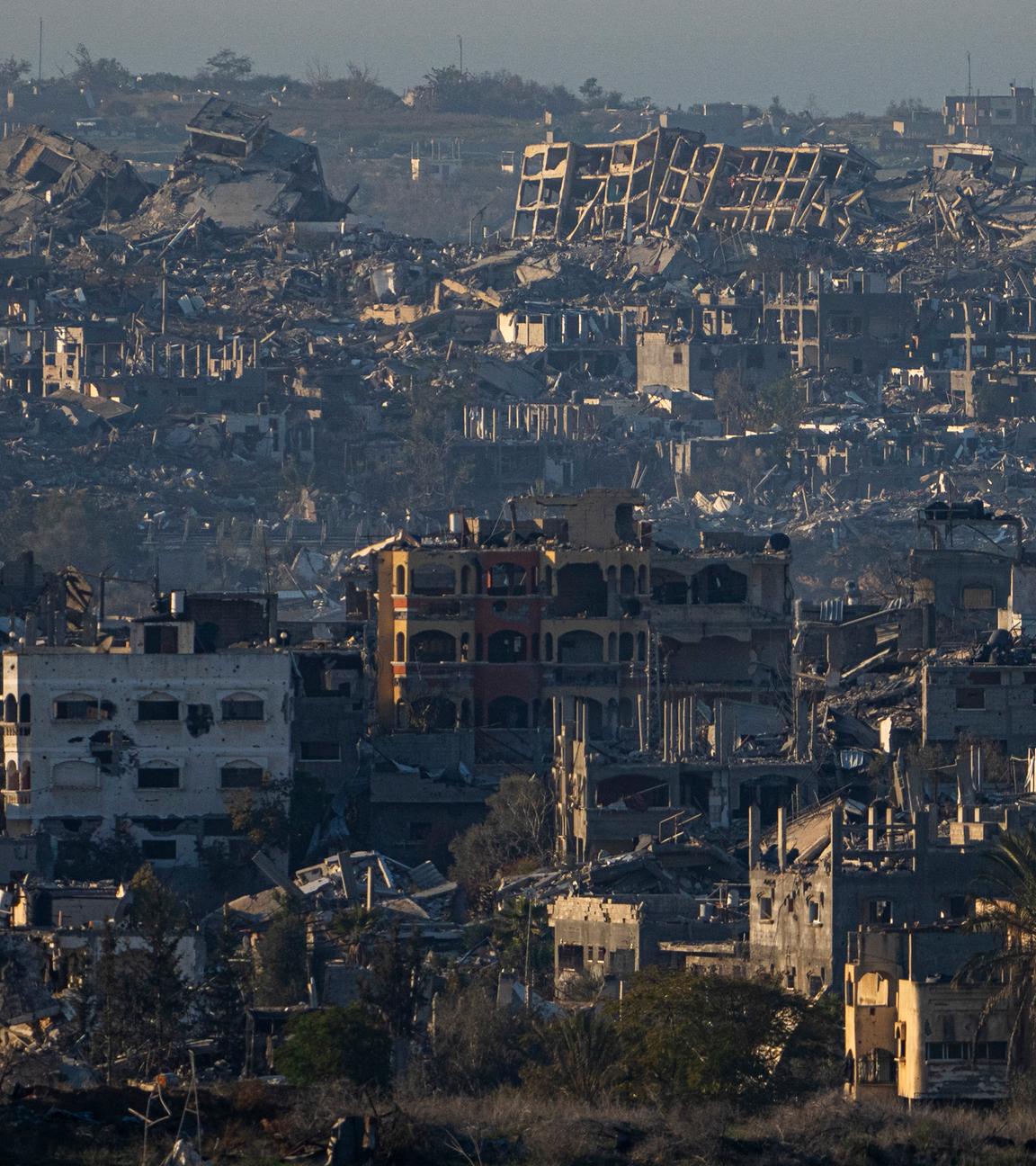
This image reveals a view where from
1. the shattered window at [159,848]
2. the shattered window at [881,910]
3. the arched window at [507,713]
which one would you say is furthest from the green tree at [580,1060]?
the arched window at [507,713]

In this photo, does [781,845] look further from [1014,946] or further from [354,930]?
[1014,946]

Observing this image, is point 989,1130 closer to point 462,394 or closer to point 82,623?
point 82,623

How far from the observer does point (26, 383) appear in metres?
124

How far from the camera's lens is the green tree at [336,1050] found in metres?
44.2

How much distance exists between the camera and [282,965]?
52.0 meters

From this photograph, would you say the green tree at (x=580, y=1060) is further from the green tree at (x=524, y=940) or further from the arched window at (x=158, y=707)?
the arched window at (x=158, y=707)

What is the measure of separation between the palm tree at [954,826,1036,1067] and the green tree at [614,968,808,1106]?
7.20 feet

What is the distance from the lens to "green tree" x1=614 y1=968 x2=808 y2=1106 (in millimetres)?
44031

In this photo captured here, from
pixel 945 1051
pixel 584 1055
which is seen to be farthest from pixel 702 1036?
pixel 945 1051

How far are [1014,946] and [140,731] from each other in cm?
2222

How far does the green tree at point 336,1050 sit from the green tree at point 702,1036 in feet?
8.40

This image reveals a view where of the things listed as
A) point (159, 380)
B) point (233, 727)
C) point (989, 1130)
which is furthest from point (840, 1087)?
point (159, 380)

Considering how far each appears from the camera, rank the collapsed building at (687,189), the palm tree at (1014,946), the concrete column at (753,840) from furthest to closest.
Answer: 1. the collapsed building at (687,189)
2. the concrete column at (753,840)
3. the palm tree at (1014,946)

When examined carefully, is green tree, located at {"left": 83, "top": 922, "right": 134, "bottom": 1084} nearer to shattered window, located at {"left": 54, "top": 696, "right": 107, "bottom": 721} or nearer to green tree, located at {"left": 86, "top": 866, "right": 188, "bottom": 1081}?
green tree, located at {"left": 86, "top": 866, "right": 188, "bottom": 1081}
